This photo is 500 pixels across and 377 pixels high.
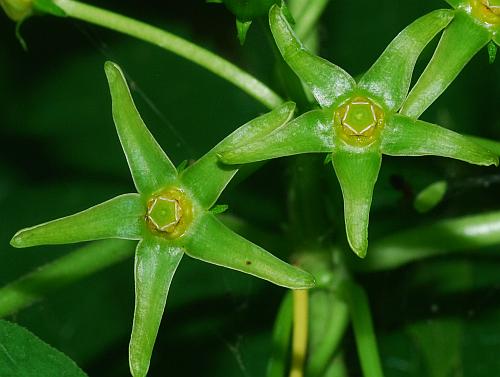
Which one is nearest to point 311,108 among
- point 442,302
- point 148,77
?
point 442,302

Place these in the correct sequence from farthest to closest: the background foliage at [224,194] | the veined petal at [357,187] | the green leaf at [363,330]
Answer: the background foliage at [224,194] < the green leaf at [363,330] < the veined petal at [357,187]

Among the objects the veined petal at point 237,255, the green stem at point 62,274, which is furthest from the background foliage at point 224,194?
the veined petal at point 237,255

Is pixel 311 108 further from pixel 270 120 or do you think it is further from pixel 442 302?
pixel 442 302

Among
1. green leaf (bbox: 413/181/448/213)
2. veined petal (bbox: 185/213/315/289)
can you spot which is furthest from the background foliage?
veined petal (bbox: 185/213/315/289)

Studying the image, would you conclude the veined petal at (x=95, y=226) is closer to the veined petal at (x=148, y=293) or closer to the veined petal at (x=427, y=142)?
the veined petal at (x=148, y=293)

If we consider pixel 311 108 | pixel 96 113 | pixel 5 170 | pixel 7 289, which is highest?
pixel 96 113
